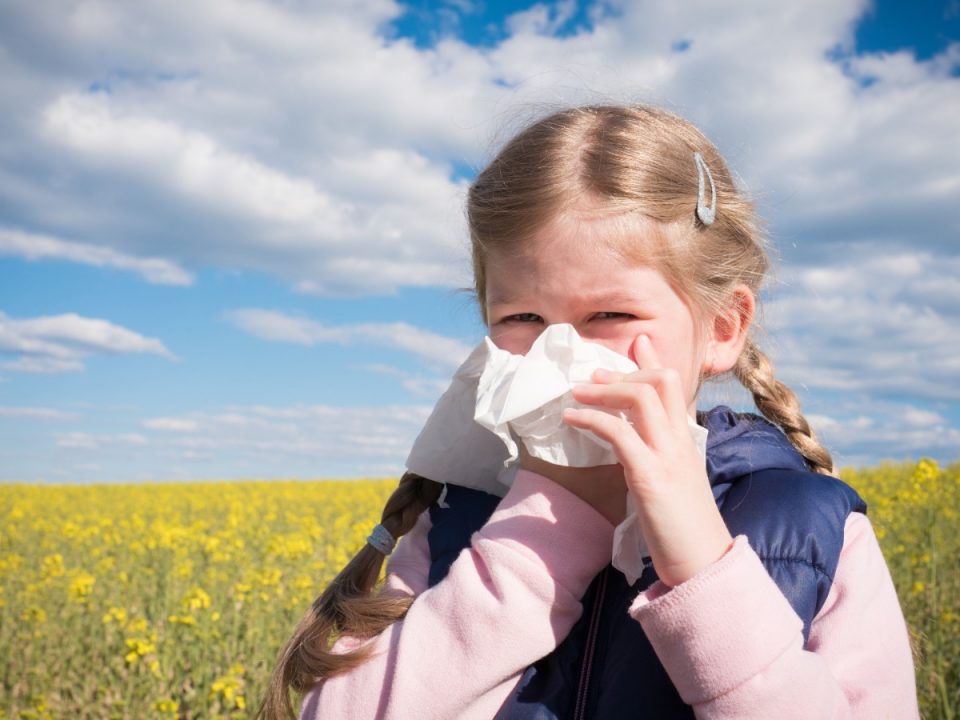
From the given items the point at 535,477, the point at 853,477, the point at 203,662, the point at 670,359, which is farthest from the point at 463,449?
the point at 853,477

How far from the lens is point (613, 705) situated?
1.13 meters

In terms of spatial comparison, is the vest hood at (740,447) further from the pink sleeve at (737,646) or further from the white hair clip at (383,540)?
the white hair clip at (383,540)

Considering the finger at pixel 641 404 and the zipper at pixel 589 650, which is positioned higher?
the finger at pixel 641 404

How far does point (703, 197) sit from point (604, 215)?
24 cm

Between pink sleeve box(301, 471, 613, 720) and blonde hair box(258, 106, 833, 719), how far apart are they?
7 cm

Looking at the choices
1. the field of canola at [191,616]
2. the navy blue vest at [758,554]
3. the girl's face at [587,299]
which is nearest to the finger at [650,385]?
the girl's face at [587,299]

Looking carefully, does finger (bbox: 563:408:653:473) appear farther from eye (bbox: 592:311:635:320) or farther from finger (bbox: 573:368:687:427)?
eye (bbox: 592:311:635:320)

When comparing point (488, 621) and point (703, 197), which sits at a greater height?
point (703, 197)

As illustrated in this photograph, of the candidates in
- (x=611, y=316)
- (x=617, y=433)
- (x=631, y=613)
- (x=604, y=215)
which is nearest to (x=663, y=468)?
(x=617, y=433)

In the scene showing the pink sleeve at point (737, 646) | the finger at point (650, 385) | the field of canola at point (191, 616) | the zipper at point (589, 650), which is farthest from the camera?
the field of canola at point (191, 616)

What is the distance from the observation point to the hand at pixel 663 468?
101cm

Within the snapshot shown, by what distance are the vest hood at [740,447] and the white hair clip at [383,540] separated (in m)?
0.61

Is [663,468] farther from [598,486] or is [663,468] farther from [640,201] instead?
[640,201]

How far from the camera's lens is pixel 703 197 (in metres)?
1.42
